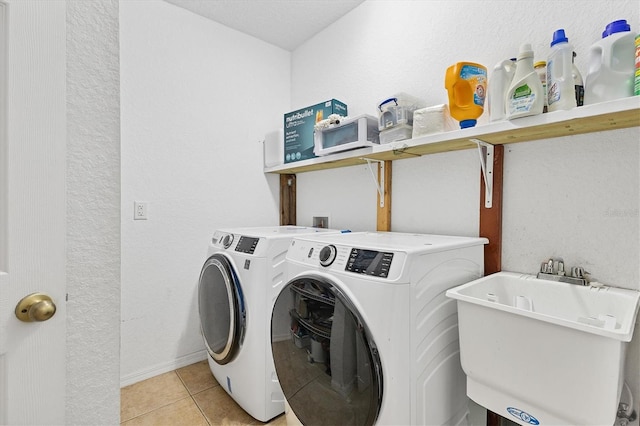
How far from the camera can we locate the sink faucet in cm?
121

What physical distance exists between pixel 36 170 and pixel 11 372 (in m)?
0.45

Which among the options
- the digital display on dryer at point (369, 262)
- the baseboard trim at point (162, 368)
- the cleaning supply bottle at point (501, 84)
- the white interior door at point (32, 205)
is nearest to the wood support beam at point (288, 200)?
the baseboard trim at point (162, 368)

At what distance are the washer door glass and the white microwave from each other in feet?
2.81

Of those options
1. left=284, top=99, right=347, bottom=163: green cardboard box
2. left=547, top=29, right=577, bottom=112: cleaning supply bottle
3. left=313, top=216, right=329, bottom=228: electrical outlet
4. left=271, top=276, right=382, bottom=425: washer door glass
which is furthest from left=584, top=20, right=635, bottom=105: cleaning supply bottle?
left=313, top=216, right=329, bottom=228: electrical outlet

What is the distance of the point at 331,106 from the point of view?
2.07m

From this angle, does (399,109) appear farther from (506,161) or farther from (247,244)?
(247,244)

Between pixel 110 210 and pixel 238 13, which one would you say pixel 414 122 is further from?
pixel 238 13

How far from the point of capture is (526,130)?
122 cm

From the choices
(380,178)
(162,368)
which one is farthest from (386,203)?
(162,368)

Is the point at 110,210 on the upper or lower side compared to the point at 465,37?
lower

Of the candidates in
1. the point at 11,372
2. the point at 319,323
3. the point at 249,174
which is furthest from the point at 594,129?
the point at 249,174

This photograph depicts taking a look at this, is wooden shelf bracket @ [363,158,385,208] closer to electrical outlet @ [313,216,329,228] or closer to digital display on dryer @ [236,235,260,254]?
electrical outlet @ [313,216,329,228]

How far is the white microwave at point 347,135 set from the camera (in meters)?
1.73

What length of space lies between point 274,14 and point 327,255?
6.22 ft
